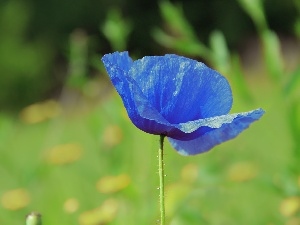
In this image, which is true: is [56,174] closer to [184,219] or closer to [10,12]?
[184,219]

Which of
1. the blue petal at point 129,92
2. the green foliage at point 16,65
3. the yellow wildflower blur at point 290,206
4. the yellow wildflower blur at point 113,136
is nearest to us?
the blue petal at point 129,92

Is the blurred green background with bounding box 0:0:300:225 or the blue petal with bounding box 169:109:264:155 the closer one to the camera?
the blue petal with bounding box 169:109:264:155

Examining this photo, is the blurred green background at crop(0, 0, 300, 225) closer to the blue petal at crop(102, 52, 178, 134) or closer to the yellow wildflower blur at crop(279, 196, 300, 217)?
the yellow wildflower blur at crop(279, 196, 300, 217)

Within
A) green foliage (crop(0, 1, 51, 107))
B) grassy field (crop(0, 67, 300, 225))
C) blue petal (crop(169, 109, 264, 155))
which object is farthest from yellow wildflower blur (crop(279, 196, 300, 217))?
green foliage (crop(0, 1, 51, 107))

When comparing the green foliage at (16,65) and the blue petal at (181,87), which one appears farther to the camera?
the green foliage at (16,65)

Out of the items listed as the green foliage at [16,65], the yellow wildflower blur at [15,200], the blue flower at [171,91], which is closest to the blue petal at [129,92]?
the blue flower at [171,91]

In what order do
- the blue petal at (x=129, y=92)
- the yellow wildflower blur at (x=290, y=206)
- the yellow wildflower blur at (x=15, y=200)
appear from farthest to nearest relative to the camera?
1. the yellow wildflower blur at (x=15, y=200)
2. the yellow wildflower blur at (x=290, y=206)
3. the blue petal at (x=129, y=92)

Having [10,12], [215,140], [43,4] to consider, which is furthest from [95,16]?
[215,140]

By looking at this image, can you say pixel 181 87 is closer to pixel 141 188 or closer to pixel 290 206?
pixel 290 206

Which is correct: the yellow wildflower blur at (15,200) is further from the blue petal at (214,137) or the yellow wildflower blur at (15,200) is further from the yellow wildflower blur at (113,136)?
the blue petal at (214,137)
